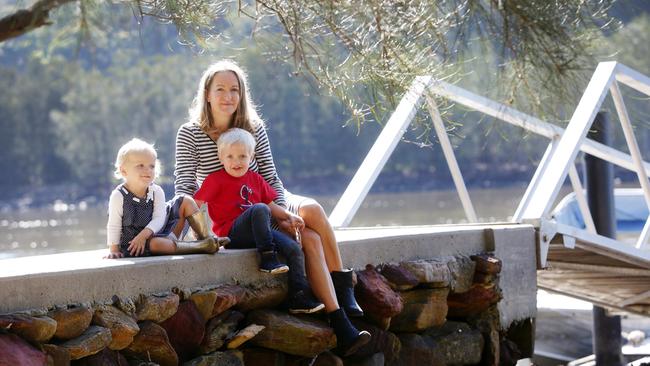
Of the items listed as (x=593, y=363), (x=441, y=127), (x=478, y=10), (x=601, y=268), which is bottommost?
(x=593, y=363)

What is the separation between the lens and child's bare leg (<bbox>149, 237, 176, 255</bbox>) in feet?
15.3

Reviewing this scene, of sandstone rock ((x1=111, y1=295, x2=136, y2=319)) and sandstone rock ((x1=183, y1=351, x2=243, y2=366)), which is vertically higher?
sandstone rock ((x1=111, y1=295, x2=136, y2=319))

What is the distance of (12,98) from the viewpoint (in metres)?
53.3

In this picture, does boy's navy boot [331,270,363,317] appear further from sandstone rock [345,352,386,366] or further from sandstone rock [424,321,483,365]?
sandstone rock [424,321,483,365]

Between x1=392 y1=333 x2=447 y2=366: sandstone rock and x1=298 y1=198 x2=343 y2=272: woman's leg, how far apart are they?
69 centimetres

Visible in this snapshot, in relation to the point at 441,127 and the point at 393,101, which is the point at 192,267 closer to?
the point at 393,101

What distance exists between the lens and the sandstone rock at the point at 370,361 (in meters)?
5.16

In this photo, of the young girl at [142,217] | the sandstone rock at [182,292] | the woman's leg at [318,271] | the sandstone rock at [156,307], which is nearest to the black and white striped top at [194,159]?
the woman's leg at [318,271]

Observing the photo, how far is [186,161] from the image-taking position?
531cm

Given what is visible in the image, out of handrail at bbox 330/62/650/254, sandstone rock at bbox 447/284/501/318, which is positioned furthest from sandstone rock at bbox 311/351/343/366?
handrail at bbox 330/62/650/254

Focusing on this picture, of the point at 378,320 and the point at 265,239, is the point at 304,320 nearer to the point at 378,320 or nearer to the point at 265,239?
the point at 265,239

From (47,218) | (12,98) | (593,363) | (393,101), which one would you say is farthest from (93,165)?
(393,101)

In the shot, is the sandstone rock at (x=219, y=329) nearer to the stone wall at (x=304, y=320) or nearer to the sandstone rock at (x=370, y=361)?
the stone wall at (x=304, y=320)

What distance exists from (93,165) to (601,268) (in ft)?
155
